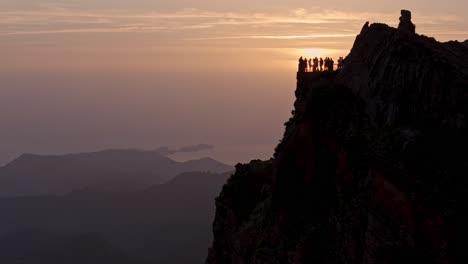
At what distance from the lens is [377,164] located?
3444 cm

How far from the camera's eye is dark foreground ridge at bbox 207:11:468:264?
31.2m

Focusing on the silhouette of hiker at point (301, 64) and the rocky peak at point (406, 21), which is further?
the silhouette of hiker at point (301, 64)

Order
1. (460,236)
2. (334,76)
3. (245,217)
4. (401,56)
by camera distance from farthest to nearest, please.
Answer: (245,217), (334,76), (401,56), (460,236)

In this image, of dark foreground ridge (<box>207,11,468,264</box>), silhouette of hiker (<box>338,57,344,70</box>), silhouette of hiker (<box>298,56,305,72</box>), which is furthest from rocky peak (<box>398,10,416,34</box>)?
silhouette of hiker (<box>298,56,305,72</box>)

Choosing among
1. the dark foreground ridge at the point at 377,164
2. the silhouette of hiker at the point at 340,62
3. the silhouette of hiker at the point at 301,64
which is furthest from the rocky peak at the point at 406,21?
the silhouette of hiker at the point at 301,64

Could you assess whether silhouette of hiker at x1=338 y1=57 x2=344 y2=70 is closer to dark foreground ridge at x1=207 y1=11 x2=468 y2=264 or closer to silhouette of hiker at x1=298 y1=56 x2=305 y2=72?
dark foreground ridge at x1=207 y1=11 x2=468 y2=264

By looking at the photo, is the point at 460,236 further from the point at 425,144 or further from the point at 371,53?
the point at 371,53

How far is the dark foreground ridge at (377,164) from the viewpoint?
31.2m

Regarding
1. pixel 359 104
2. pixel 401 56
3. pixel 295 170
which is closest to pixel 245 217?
pixel 295 170

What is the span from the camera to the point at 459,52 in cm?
4238

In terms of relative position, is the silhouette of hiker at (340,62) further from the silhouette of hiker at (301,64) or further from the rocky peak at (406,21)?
the rocky peak at (406,21)

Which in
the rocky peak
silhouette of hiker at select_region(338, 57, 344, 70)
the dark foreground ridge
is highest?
the rocky peak

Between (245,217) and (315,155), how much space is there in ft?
47.8

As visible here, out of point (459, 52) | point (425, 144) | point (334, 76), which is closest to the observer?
point (425, 144)
